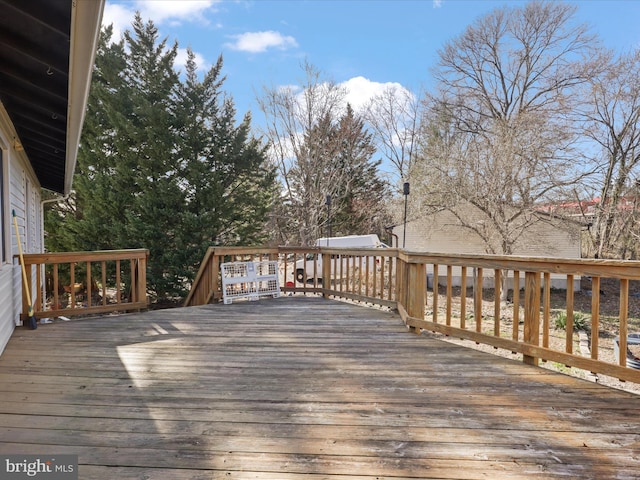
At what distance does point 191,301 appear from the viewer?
7.04 metres

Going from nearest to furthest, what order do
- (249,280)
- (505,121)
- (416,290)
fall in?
1. (416,290)
2. (249,280)
3. (505,121)

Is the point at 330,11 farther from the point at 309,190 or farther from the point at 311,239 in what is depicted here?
the point at 311,239

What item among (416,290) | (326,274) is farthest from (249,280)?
(416,290)

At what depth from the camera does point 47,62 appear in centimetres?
244

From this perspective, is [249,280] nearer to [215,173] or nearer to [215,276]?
[215,276]

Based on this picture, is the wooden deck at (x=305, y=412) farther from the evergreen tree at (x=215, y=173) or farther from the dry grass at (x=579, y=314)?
the evergreen tree at (x=215, y=173)

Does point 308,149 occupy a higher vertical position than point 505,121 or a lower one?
higher

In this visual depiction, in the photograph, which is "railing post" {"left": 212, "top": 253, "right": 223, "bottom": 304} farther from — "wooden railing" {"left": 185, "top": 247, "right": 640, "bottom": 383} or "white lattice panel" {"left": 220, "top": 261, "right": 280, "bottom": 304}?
"white lattice panel" {"left": 220, "top": 261, "right": 280, "bottom": 304}

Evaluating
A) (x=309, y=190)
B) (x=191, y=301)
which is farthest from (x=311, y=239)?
(x=191, y=301)

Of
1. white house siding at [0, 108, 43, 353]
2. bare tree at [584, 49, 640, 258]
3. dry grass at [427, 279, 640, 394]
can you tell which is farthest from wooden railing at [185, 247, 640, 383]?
bare tree at [584, 49, 640, 258]

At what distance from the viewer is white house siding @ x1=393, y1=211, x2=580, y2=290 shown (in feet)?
41.4

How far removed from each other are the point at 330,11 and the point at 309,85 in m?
3.50

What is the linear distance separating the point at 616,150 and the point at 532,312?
14189 mm

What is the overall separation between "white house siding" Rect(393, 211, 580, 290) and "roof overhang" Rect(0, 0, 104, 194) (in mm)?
10113
